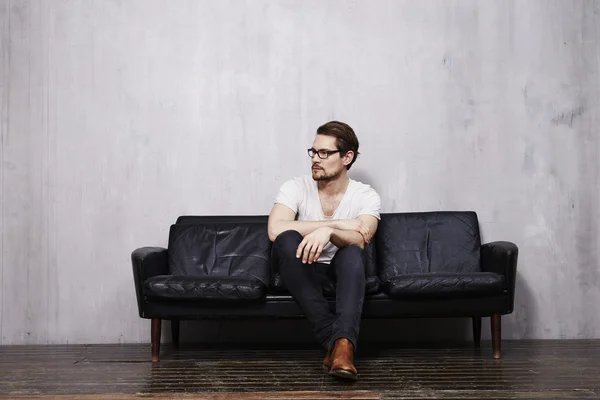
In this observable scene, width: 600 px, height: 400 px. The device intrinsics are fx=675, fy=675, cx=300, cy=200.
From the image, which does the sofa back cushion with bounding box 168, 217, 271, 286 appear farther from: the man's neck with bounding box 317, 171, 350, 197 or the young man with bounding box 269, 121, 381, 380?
the man's neck with bounding box 317, 171, 350, 197

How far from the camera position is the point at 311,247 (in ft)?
10.2

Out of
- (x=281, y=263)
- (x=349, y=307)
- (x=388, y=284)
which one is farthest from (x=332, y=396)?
(x=388, y=284)

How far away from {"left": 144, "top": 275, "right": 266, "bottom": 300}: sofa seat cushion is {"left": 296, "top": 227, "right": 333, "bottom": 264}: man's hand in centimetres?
43

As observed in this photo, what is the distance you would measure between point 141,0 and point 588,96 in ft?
9.80

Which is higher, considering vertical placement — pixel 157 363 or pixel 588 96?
pixel 588 96

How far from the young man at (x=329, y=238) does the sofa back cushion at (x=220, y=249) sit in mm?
444

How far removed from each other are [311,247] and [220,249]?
112 cm

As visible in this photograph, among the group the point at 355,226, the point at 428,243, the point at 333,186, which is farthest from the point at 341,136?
the point at 428,243

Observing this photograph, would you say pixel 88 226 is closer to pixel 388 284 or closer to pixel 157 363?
pixel 157 363

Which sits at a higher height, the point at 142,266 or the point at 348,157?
the point at 348,157

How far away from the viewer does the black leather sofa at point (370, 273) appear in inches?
134

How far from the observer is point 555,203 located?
14.3 feet

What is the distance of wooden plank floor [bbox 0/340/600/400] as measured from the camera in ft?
8.55

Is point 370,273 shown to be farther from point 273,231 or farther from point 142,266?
point 142,266
